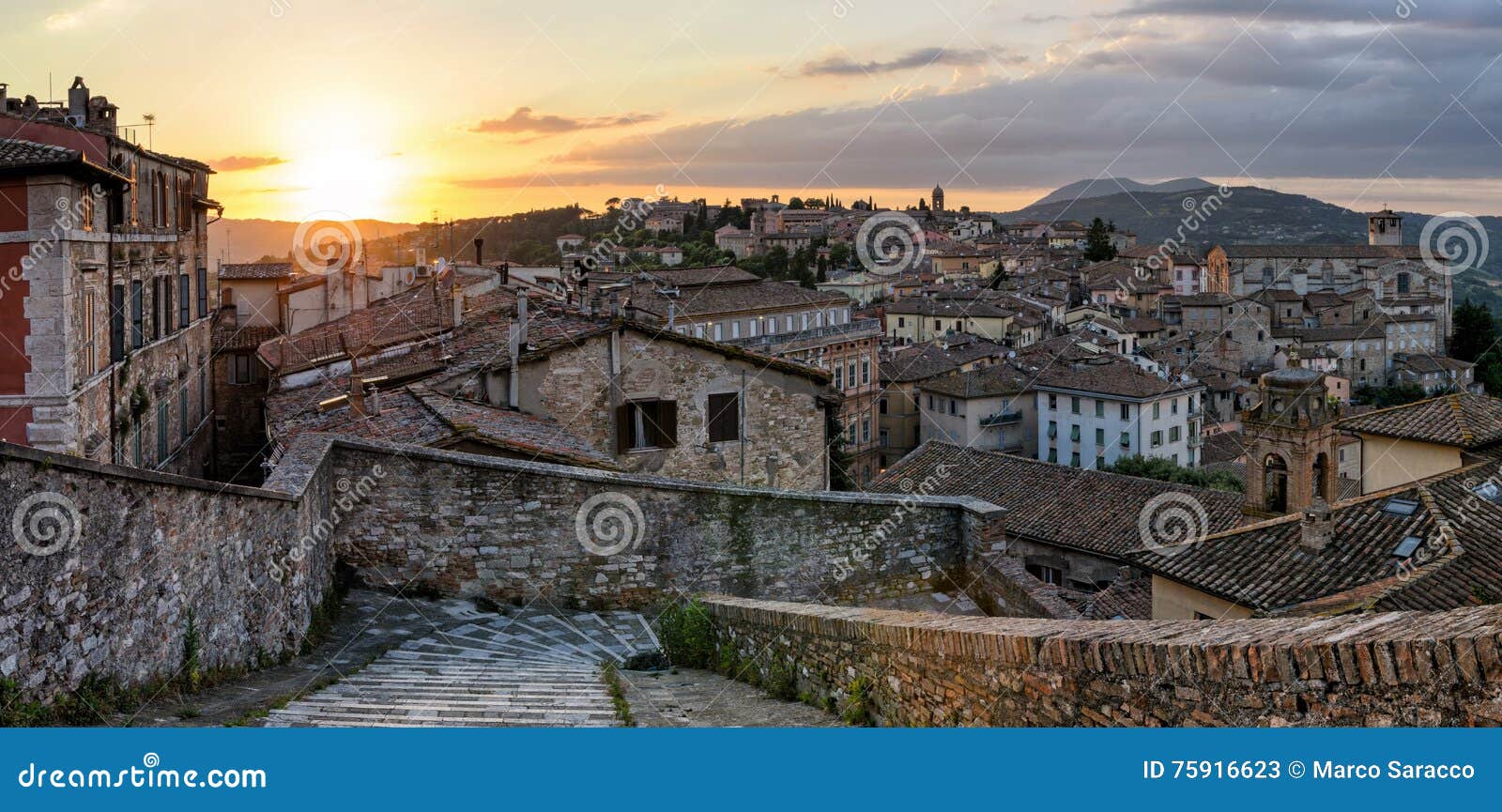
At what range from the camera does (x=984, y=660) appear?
574 cm

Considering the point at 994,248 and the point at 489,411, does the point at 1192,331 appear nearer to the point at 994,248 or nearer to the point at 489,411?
the point at 994,248

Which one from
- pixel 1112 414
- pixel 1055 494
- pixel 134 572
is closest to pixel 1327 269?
pixel 1112 414

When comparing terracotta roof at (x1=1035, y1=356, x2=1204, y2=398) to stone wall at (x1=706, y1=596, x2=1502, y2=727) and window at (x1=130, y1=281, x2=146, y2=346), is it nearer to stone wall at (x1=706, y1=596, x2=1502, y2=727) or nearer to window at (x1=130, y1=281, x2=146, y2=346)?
window at (x1=130, y1=281, x2=146, y2=346)

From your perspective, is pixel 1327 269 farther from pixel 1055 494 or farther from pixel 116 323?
pixel 116 323

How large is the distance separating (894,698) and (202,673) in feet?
13.4

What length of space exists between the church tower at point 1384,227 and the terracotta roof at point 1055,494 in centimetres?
14169

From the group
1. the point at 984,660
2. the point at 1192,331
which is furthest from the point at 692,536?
the point at 1192,331

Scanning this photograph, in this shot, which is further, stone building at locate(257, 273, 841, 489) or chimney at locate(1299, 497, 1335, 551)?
stone building at locate(257, 273, 841, 489)

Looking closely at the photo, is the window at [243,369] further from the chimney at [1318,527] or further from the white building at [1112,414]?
the white building at [1112,414]

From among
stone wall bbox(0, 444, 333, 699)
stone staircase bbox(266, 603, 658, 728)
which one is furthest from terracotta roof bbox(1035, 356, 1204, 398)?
stone wall bbox(0, 444, 333, 699)

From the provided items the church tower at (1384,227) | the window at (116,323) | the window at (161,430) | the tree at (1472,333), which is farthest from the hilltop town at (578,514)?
the church tower at (1384,227)

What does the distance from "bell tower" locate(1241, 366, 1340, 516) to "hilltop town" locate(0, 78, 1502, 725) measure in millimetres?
72

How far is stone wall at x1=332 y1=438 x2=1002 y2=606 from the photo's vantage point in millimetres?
10812

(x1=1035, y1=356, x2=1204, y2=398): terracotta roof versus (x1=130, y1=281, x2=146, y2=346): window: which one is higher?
(x1=130, y1=281, x2=146, y2=346): window
